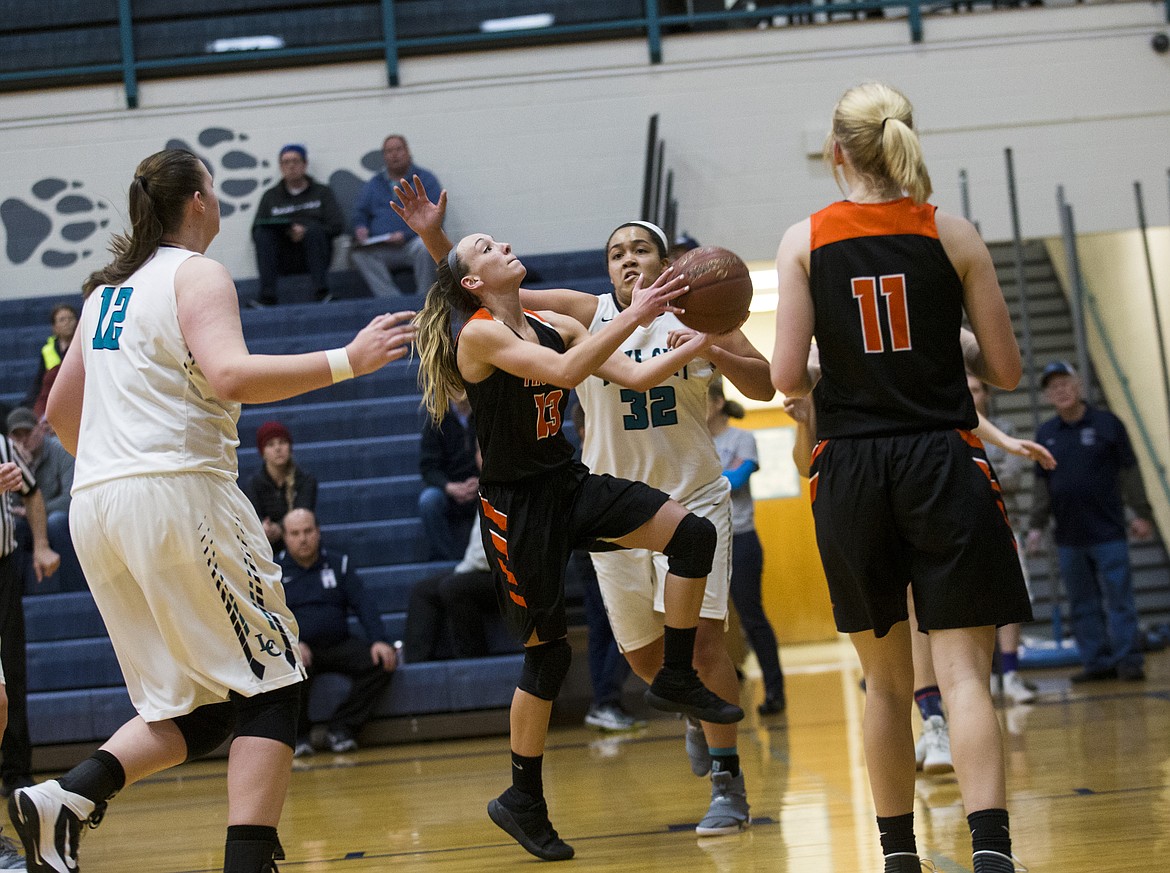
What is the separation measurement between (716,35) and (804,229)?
7915 mm

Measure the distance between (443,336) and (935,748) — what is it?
238 centimetres

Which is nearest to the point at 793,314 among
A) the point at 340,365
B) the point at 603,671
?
the point at 340,365

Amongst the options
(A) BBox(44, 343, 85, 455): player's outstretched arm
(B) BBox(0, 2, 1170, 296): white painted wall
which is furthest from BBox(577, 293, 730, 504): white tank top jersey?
(B) BBox(0, 2, 1170, 296): white painted wall

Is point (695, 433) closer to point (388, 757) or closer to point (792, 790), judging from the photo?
point (792, 790)

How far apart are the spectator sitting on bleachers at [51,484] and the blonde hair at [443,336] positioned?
168 inches

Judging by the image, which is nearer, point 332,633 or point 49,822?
point 49,822

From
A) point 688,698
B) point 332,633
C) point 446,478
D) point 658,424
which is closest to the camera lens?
point 688,698

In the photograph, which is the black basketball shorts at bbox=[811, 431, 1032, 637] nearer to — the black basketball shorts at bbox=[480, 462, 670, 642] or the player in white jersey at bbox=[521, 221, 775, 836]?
the black basketball shorts at bbox=[480, 462, 670, 642]

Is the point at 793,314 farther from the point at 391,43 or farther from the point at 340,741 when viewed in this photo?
the point at 391,43

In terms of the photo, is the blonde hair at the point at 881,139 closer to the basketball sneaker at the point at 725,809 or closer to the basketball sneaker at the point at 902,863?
the basketball sneaker at the point at 902,863

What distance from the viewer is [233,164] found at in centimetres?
1039

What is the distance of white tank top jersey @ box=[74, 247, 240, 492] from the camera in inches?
106

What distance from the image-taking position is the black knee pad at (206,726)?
9.07 feet

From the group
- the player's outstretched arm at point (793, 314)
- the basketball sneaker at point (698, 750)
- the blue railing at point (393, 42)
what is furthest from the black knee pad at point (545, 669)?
the blue railing at point (393, 42)
